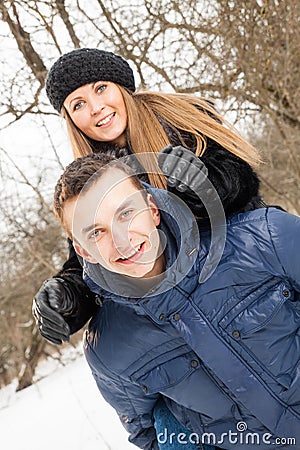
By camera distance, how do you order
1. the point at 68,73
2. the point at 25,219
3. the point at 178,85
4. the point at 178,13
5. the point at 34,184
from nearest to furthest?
1. the point at 68,73
2. the point at 178,13
3. the point at 178,85
4. the point at 34,184
5. the point at 25,219

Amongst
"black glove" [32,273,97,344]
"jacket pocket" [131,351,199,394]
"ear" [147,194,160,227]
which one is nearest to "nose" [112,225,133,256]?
"ear" [147,194,160,227]

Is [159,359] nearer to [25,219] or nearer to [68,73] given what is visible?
[68,73]

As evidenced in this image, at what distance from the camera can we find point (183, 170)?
149cm

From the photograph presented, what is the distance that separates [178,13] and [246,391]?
302cm

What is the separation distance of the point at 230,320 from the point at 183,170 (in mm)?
412

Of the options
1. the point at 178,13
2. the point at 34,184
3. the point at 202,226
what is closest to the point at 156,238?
the point at 202,226

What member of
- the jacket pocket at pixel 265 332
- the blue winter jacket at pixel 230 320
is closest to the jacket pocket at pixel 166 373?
the blue winter jacket at pixel 230 320

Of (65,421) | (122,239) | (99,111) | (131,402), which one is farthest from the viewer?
(65,421)

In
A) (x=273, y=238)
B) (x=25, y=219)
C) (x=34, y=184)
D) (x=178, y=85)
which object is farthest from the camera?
(x=25, y=219)

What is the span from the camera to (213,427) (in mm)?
1705

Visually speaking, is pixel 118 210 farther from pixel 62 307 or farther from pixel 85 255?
pixel 62 307

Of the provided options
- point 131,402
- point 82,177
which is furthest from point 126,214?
point 131,402

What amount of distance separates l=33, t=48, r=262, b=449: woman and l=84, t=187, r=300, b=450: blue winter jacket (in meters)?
0.16

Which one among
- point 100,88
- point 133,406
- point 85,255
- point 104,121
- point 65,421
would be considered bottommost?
point 65,421
